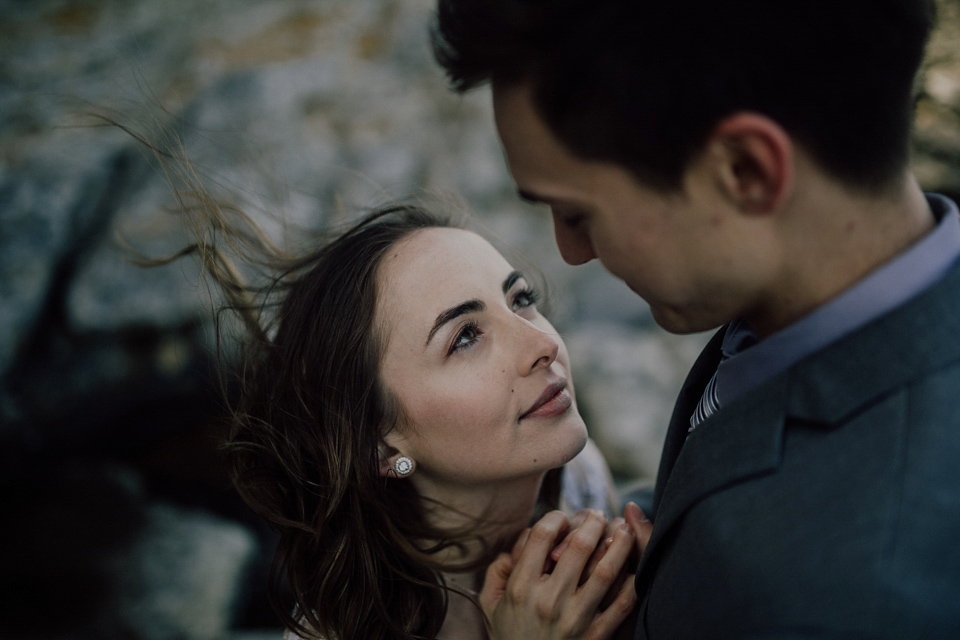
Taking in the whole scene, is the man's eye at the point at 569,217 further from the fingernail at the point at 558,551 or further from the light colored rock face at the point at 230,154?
the light colored rock face at the point at 230,154

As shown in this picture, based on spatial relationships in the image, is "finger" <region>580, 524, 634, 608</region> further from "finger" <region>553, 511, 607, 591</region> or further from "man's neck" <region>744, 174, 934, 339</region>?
"man's neck" <region>744, 174, 934, 339</region>

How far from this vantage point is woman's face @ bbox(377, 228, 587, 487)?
6.21 ft

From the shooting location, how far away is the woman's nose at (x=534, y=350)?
1909 mm

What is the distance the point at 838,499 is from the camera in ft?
3.54

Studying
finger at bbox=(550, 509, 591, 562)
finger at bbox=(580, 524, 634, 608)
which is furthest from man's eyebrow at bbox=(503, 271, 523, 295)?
finger at bbox=(580, 524, 634, 608)

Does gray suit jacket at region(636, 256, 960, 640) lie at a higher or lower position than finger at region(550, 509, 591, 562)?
higher

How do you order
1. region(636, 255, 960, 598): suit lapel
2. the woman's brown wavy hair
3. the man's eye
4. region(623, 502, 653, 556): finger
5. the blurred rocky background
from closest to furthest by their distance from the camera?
region(636, 255, 960, 598): suit lapel → the man's eye → region(623, 502, 653, 556): finger → the woman's brown wavy hair → the blurred rocky background

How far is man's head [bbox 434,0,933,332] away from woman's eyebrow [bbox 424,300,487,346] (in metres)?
0.69

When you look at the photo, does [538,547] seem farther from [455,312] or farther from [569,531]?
[455,312]

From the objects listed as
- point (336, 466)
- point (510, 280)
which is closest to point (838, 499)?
point (510, 280)

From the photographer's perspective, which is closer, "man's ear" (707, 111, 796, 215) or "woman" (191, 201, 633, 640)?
"man's ear" (707, 111, 796, 215)

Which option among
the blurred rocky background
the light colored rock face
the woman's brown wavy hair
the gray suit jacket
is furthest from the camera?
the light colored rock face

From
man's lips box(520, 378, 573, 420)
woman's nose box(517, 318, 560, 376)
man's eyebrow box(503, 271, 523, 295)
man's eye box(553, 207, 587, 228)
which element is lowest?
man's lips box(520, 378, 573, 420)

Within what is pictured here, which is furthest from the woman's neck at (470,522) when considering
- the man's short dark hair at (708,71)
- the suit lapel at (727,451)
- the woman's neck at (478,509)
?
the man's short dark hair at (708,71)
